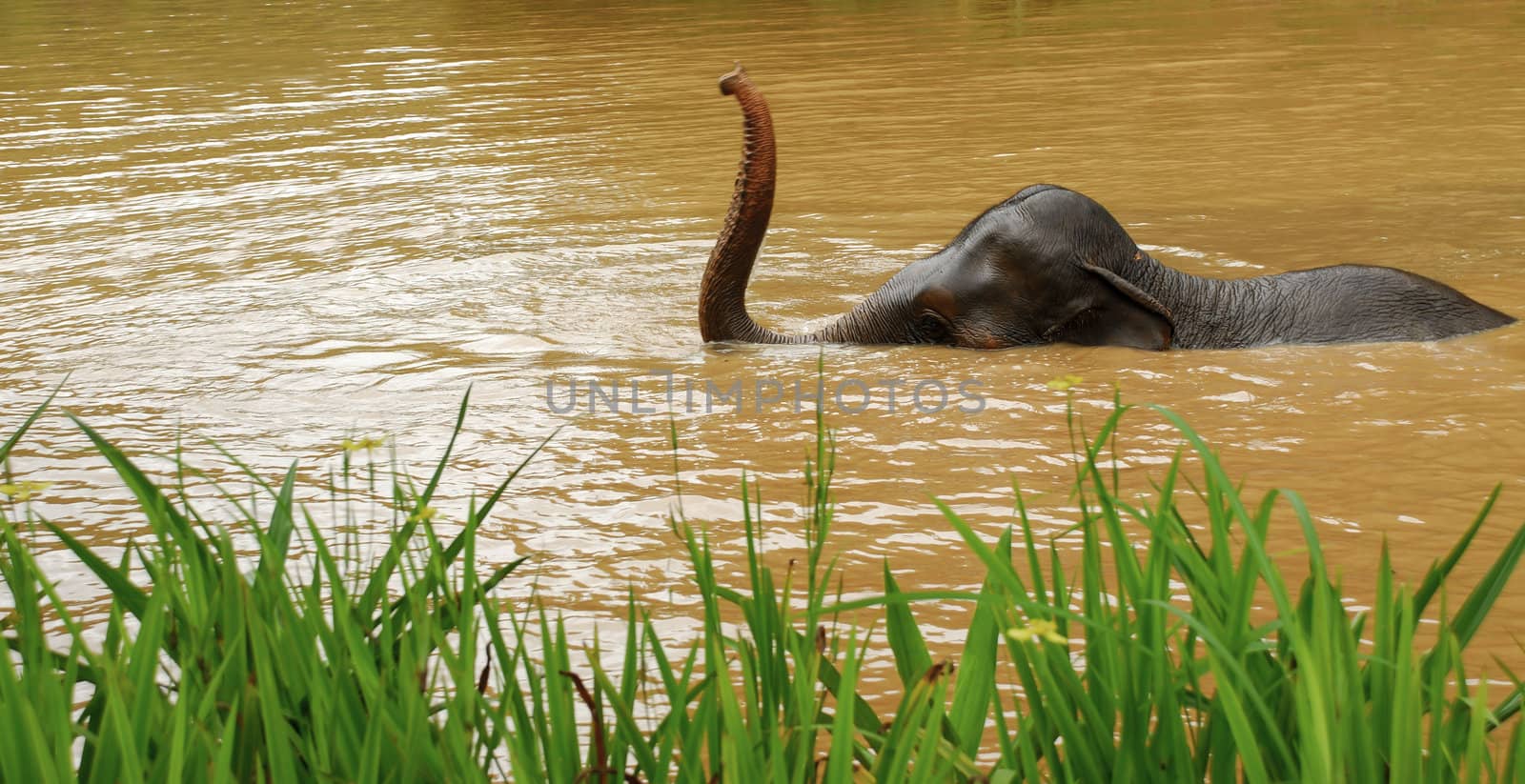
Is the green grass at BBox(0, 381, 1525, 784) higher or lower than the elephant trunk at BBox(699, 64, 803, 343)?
lower

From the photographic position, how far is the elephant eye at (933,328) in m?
5.86

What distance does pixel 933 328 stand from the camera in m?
5.89

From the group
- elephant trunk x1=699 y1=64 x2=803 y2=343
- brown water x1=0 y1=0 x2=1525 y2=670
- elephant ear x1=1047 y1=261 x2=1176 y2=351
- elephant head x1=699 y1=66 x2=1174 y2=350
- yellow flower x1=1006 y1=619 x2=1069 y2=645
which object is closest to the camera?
yellow flower x1=1006 y1=619 x2=1069 y2=645

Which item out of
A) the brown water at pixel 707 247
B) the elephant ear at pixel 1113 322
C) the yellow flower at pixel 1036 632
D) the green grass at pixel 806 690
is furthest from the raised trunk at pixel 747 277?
the yellow flower at pixel 1036 632

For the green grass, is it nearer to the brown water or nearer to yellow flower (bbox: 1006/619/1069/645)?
yellow flower (bbox: 1006/619/1069/645)

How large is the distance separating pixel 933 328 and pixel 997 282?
297 mm

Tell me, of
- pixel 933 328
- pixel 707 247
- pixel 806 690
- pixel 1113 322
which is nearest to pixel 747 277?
pixel 933 328

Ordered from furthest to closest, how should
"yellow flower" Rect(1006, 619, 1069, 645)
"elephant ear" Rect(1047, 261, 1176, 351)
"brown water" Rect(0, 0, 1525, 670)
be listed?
"elephant ear" Rect(1047, 261, 1176, 351) → "brown water" Rect(0, 0, 1525, 670) → "yellow flower" Rect(1006, 619, 1069, 645)

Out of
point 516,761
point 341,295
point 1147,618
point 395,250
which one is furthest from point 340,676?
point 395,250

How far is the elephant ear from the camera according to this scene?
583 centimetres

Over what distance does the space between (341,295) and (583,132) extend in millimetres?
4754

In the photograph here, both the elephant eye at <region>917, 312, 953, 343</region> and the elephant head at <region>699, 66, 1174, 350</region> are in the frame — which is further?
the elephant eye at <region>917, 312, 953, 343</region>

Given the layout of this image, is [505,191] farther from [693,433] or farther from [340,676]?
[340,676]

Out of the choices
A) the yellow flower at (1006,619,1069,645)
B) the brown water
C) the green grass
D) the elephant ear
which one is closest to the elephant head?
the elephant ear
